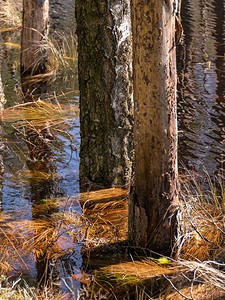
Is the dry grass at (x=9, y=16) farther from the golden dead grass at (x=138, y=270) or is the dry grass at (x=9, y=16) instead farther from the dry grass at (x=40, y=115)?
the golden dead grass at (x=138, y=270)

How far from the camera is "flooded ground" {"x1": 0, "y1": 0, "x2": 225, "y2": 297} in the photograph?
312cm

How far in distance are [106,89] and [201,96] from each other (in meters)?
2.98

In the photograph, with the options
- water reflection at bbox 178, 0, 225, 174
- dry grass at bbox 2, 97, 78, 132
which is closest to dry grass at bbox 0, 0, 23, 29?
water reflection at bbox 178, 0, 225, 174

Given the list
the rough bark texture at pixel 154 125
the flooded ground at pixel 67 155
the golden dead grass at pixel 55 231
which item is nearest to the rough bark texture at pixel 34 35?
the flooded ground at pixel 67 155

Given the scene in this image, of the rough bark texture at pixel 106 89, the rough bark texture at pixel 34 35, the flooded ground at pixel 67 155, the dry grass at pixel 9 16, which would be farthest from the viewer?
the dry grass at pixel 9 16

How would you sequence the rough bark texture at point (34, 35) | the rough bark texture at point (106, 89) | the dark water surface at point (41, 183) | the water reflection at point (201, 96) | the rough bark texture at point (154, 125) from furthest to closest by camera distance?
the rough bark texture at point (34, 35) → the water reflection at point (201, 96) → the rough bark texture at point (106, 89) → the dark water surface at point (41, 183) → the rough bark texture at point (154, 125)

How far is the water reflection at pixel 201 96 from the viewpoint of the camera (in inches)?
188

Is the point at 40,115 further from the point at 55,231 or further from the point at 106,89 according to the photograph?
the point at 55,231

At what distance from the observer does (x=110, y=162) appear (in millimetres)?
3949

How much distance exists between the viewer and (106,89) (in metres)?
3.77

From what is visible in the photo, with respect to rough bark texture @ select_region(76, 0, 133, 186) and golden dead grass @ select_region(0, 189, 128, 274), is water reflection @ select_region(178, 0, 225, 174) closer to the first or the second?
rough bark texture @ select_region(76, 0, 133, 186)

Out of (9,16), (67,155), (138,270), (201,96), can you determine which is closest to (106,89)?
(67,155)

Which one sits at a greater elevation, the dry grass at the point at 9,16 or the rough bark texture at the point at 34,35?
the dry grass at the point at 9,16

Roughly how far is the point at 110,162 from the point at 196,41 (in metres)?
6.21
